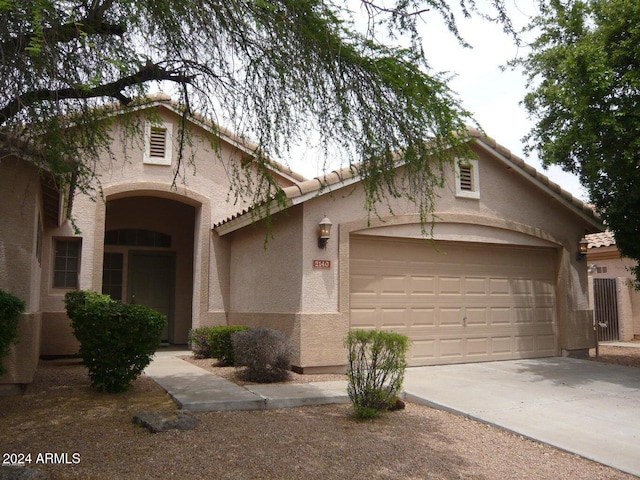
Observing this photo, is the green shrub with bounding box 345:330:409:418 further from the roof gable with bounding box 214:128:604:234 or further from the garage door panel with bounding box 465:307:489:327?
the garage door panel with bounding box 465:307:489:327

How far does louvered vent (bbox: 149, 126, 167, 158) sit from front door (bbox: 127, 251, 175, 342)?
291 centimetres

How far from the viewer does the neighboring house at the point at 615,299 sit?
1620 cm

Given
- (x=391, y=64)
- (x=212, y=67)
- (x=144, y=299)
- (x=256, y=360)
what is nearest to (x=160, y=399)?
(x=256, y=360)

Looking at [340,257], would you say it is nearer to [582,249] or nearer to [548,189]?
[548,189]

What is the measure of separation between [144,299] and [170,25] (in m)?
9.79

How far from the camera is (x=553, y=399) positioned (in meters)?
7.72

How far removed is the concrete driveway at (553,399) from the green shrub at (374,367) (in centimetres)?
99

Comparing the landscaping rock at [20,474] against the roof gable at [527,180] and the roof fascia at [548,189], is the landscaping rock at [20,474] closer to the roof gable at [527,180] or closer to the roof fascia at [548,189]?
the roof gable at [527,180]

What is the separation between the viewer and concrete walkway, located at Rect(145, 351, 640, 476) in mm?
5984

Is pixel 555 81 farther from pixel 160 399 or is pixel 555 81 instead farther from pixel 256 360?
pixel 160 399

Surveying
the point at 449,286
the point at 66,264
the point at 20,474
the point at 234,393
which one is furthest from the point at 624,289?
the point at 20,474

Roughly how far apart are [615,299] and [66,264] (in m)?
15.2

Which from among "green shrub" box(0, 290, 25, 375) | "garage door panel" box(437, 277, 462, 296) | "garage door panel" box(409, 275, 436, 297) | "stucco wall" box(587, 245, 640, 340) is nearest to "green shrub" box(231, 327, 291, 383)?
"garage door panel" box(409, 275, 436, 297)

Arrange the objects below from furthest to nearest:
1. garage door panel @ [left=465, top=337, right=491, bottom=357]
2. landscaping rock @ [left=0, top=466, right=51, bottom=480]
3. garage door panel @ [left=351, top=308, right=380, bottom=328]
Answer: garage door panel @ [left=465, top=337, right=491, bottom=357] → garage door panel @ [left=351, top=308, right=380, bottom=328] → landscaping rock @ [left=0, top=466, right=51, bottom=480]
